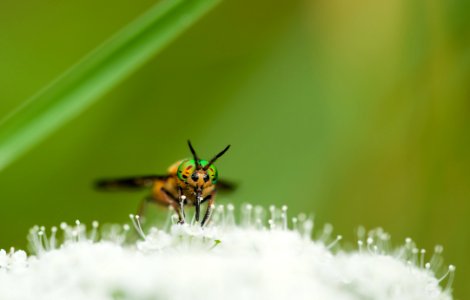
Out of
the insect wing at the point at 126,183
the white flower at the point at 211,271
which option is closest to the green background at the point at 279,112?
the insect wing at the point at 126,183

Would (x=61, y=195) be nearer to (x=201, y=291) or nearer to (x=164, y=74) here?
(x=164, y=74)

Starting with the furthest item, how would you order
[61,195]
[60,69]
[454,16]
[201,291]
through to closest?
[60,69]
[61,195]
[454,16]
[201,291]

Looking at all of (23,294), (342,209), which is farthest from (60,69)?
(23,294)

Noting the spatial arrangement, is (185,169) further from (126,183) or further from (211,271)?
(211,271)

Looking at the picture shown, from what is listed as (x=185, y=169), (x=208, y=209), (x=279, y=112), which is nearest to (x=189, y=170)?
(x=185, y=169)

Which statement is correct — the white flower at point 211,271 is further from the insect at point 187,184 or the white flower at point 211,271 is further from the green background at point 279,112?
the green background at point 279,112

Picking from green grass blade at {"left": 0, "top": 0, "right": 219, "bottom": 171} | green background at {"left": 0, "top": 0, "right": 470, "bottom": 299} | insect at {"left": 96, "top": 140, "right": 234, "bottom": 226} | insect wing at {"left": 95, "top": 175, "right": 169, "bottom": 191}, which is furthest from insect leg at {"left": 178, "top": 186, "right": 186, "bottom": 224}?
green background at {"left": 0, "top": 0, "right": 470, "bottom": 299}

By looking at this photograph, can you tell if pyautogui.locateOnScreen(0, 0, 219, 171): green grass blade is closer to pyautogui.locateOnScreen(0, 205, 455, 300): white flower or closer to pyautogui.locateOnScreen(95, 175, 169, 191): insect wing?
pyautogui.locateOnScreen(0, 205, 455, 300): white flower
